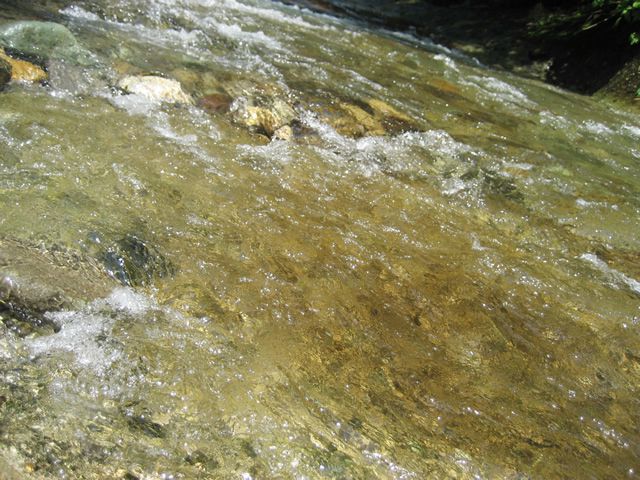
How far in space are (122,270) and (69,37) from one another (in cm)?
361

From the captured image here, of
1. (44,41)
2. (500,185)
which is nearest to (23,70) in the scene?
(44,41)

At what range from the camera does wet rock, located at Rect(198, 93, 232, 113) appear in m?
4.93

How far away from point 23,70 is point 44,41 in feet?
2.02

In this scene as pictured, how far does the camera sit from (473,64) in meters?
9.34

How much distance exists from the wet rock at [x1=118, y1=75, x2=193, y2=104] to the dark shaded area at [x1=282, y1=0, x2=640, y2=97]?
23.1 ft

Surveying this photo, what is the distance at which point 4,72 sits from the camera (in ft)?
14.2

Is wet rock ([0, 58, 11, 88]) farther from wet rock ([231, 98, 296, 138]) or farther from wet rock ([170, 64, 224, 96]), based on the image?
wet rock ([231, 98, 296, 138])

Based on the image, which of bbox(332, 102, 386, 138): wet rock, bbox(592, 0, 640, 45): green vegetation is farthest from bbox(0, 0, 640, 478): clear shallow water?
bbox(592, 0, 640, 45): green vegetation

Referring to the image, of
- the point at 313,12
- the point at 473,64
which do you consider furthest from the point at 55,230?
the point at 313,12

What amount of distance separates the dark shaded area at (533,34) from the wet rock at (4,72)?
7752 mm

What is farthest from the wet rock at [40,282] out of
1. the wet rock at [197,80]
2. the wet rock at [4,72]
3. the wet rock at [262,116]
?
the wet rock at [197,80]

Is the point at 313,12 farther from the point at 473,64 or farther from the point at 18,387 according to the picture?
the point at 18,387

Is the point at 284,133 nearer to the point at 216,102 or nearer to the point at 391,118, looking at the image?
the point at 216,102

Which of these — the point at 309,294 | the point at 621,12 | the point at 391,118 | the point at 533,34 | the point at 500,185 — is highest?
the point at 621,12
